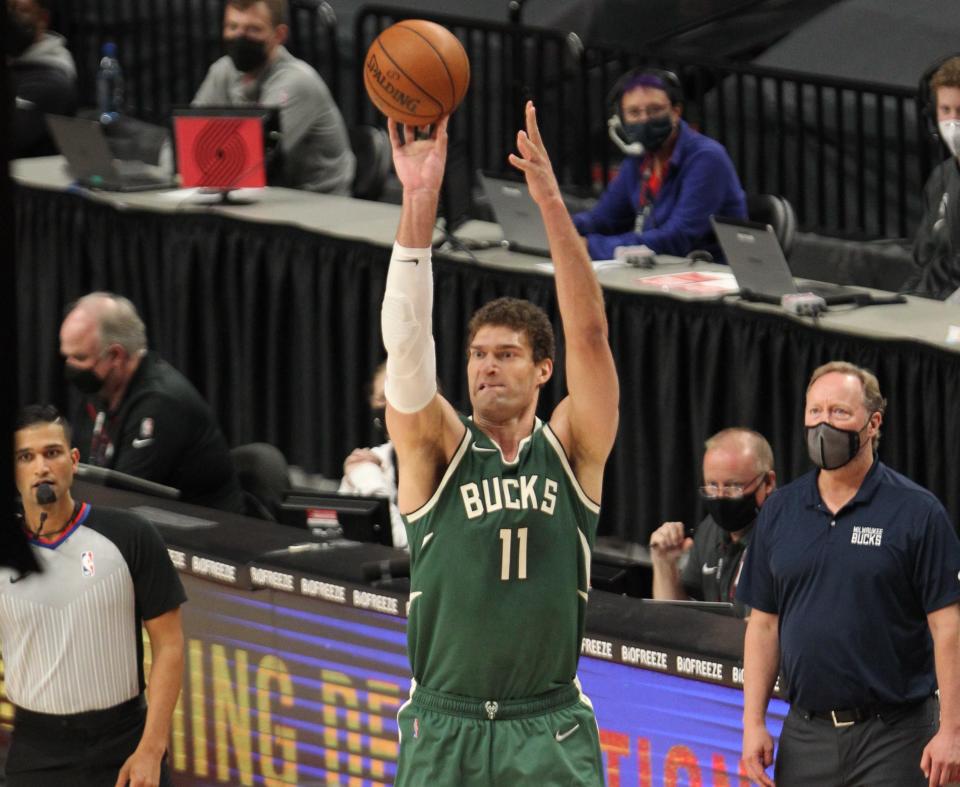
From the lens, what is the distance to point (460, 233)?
8.93m

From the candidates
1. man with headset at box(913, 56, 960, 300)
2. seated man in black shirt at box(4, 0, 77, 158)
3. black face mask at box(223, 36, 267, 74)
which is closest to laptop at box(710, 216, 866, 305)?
man with headset at box(913, 56, 960, 300)

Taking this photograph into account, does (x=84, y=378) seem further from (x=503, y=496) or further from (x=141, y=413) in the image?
(x=503, y=496)

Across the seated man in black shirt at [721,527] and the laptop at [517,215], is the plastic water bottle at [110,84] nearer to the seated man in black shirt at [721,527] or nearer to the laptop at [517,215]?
the laptop at [517,215]

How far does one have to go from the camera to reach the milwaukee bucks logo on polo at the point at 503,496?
4.23 meters

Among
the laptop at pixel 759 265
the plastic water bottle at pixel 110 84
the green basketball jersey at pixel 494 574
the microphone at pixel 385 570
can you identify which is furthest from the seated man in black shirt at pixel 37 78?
the green basketball jersey at pixel 494 574

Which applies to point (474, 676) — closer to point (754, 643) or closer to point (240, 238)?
point (754, 643)

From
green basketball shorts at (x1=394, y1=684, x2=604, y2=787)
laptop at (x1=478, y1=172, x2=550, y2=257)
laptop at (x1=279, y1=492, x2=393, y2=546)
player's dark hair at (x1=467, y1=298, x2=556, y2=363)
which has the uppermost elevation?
laptop at (x1=478, y1=172, x2=550, y2=257)

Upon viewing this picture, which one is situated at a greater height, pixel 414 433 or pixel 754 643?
pixel 414 433

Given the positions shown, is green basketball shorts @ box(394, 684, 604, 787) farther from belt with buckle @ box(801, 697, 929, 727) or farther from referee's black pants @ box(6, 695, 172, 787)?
referee's black pants @ box(6, 695, 172, 787)

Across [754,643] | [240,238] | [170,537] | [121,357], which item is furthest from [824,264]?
[754,643]

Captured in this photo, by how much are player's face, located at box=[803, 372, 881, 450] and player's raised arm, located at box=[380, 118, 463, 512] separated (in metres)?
1.31

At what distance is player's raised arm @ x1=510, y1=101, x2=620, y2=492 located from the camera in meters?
4.03

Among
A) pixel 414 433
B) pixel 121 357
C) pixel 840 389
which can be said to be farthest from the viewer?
pixel 121 357

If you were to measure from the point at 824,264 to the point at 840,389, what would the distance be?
Result: 513 cm
